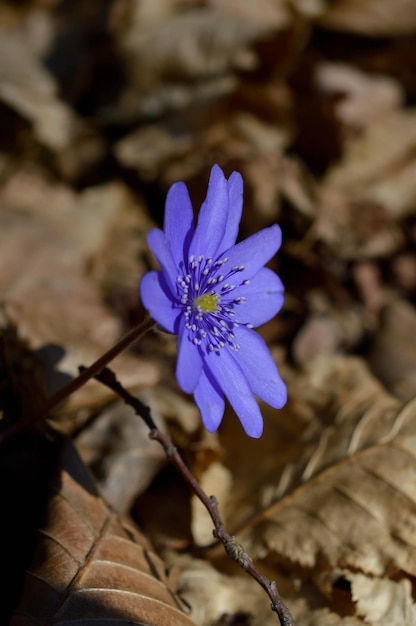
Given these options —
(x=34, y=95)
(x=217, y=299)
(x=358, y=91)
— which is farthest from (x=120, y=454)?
(x=358, y=91)

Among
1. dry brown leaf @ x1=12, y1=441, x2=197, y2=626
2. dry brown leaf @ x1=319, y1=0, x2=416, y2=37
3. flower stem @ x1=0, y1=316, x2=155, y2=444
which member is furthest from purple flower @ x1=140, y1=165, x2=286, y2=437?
dry brown leaf @ x1=319, y1=0, x2=416, y2=37

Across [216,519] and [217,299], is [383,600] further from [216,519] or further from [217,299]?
[217,299]

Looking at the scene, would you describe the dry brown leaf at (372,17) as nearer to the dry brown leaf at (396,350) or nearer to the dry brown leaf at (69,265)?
the dry brown leaf at (69,265)

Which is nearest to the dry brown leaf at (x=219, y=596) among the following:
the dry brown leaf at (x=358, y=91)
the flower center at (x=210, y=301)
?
the flower center at (x=210, y=301)

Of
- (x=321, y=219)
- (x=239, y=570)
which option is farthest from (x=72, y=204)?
(x=239, y=570)

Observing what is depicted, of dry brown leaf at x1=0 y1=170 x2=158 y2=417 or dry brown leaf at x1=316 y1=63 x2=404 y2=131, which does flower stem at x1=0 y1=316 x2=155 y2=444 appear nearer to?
dry brown leaf at x1=0 y1=170 x2=158 y2=417

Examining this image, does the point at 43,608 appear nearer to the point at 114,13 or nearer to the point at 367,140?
the point at 367,140
